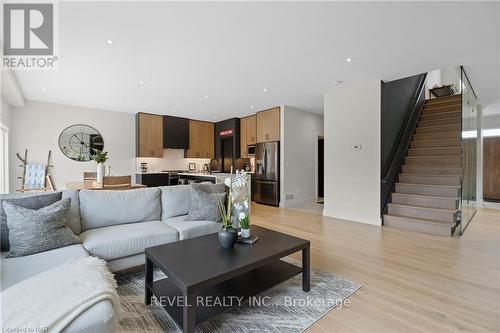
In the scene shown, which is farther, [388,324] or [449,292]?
[449,292]

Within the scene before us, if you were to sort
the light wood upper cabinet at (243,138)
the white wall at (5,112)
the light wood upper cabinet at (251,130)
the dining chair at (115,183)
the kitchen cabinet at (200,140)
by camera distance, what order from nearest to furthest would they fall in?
the dining chair at (115,183) < the white wall at (5,112) < the light wood upper cabinet at (251,130) < the light wood upper cabinet at (243,138) < the kitchen cabinet at (200,140)

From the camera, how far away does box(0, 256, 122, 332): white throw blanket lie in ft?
3.45

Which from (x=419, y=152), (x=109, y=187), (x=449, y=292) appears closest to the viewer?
→ (x=449, y=292)

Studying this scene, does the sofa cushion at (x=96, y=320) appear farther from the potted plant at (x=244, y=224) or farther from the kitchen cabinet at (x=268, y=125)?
the kitchen cabinet at (x=268, y=125)

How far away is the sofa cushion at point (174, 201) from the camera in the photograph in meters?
3.08

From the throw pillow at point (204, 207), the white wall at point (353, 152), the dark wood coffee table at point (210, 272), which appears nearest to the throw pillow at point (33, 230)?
the dark wood coffee table at point (210, 272)

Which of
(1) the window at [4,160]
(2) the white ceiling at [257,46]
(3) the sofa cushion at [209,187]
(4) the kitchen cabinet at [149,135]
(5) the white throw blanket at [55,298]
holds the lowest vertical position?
(5) the white throw blanket at [55,298]

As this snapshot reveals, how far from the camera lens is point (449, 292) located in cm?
216

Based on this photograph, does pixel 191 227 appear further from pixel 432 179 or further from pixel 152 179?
pixel 152 179

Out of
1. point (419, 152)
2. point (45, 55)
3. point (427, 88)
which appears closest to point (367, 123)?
point (419, 152)

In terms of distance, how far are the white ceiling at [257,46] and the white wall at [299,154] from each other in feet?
4.65

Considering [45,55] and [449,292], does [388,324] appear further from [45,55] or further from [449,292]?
[45,55]

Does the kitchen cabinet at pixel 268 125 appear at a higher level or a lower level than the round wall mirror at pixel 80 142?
higher

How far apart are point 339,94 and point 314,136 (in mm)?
2381
